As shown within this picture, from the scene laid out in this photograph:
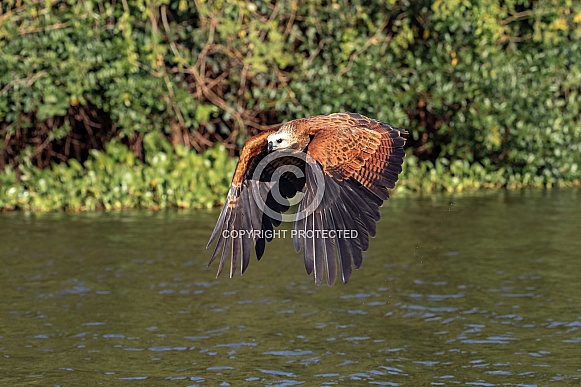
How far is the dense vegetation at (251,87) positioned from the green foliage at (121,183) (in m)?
0.02

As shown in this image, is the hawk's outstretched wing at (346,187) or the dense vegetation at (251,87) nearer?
the hawk's outstretched wing at (346,187)

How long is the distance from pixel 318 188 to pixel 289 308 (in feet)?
12.5

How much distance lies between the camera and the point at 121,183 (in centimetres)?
1625

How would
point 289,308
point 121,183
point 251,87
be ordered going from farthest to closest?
point 251,87 → point 121,183 → point 289,308

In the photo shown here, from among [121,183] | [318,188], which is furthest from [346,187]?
[121,183]

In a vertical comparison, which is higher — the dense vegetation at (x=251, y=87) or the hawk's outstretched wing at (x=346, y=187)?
the dense vegetation at (x=251, y=87)

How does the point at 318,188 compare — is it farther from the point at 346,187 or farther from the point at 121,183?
the point at 121,183

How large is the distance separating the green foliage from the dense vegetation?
2 cm

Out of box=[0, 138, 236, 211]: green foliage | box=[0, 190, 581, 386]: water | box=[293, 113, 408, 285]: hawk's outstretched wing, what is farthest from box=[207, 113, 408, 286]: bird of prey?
box=[0, 138, 236, 211]: green foliage

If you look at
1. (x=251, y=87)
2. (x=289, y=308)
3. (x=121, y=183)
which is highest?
(x=251, y=87)

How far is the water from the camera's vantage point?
26.4 ft

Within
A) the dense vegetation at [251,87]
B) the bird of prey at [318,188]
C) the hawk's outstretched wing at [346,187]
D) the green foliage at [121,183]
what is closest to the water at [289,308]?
the green foliage at [121,183]

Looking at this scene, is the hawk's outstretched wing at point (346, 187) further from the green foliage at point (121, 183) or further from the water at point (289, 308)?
the green foliage at point (121, 183)

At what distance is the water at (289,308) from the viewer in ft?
26.4
